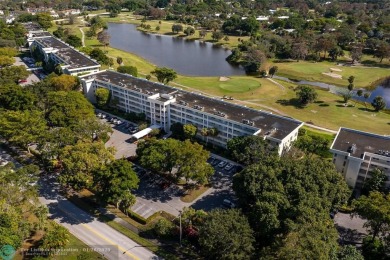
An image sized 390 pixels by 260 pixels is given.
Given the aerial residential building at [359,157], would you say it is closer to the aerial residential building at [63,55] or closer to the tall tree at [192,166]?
the tall tree at [192,166]

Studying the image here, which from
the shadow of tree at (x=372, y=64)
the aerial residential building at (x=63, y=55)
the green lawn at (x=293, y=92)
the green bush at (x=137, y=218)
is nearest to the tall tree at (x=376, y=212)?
the green bush at (x=137, y=218)

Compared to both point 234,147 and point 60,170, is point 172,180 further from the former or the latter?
point 60,170

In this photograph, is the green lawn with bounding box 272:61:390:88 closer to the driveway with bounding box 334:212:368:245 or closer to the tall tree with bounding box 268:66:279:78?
the tall tree with bounding box 268:66:279:78

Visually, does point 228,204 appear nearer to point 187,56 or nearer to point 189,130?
point 189,130

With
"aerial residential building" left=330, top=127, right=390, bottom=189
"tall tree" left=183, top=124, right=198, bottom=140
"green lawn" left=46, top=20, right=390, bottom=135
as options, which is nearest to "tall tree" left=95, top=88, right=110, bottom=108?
"tall tree" left=183, top=124, right=198, bottom=140

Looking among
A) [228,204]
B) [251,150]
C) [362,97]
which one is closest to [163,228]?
[228,204]

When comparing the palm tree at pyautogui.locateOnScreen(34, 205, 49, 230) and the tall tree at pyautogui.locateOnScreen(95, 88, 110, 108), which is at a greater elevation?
the tall tree at pyautogui.locateOnScreen(95, 88, 110, 108)

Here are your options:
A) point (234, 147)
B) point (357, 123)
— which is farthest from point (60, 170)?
point (357, 123)
